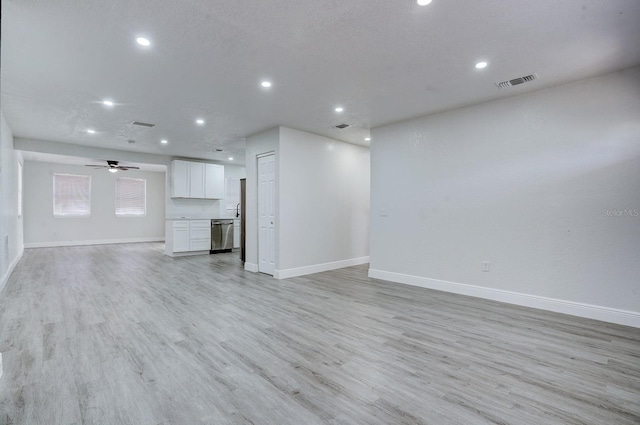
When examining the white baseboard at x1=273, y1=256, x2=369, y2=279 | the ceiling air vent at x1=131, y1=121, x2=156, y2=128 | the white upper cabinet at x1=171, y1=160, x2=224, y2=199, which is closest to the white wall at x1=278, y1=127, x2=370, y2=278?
the white baseboard at x1=273, y1=256, x2=369, y2=279

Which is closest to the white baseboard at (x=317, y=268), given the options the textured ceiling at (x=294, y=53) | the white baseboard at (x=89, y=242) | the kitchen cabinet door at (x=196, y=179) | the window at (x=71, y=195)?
the textured ceiling at (x=294, y=53)

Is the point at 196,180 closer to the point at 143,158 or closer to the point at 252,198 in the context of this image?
the point at 143,158

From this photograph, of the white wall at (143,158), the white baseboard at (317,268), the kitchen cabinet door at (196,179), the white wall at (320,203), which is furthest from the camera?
the kitchen cabinet door at (196,179)

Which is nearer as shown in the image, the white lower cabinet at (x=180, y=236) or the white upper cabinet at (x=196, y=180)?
the white lower cabinet at (x=180, y=236)

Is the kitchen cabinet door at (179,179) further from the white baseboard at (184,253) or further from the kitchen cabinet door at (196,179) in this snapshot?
the white baseboard at (184,253)

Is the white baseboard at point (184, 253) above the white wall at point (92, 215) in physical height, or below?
below

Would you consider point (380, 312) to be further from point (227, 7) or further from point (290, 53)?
point (227, 7)

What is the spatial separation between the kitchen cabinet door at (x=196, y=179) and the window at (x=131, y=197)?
407cm

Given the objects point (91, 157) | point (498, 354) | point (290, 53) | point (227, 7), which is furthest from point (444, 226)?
point (91, 157)

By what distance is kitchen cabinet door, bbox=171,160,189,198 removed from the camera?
8.34 meters

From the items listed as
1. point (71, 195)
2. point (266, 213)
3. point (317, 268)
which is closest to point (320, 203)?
point (266, 213)

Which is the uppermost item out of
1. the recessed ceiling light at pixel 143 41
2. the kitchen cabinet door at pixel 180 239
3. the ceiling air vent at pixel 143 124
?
the recessed ceiling light at pixel 143 41

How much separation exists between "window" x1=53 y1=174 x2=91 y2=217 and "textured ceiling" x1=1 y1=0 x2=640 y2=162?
20.2 ft

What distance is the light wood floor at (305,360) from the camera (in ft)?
6.01
